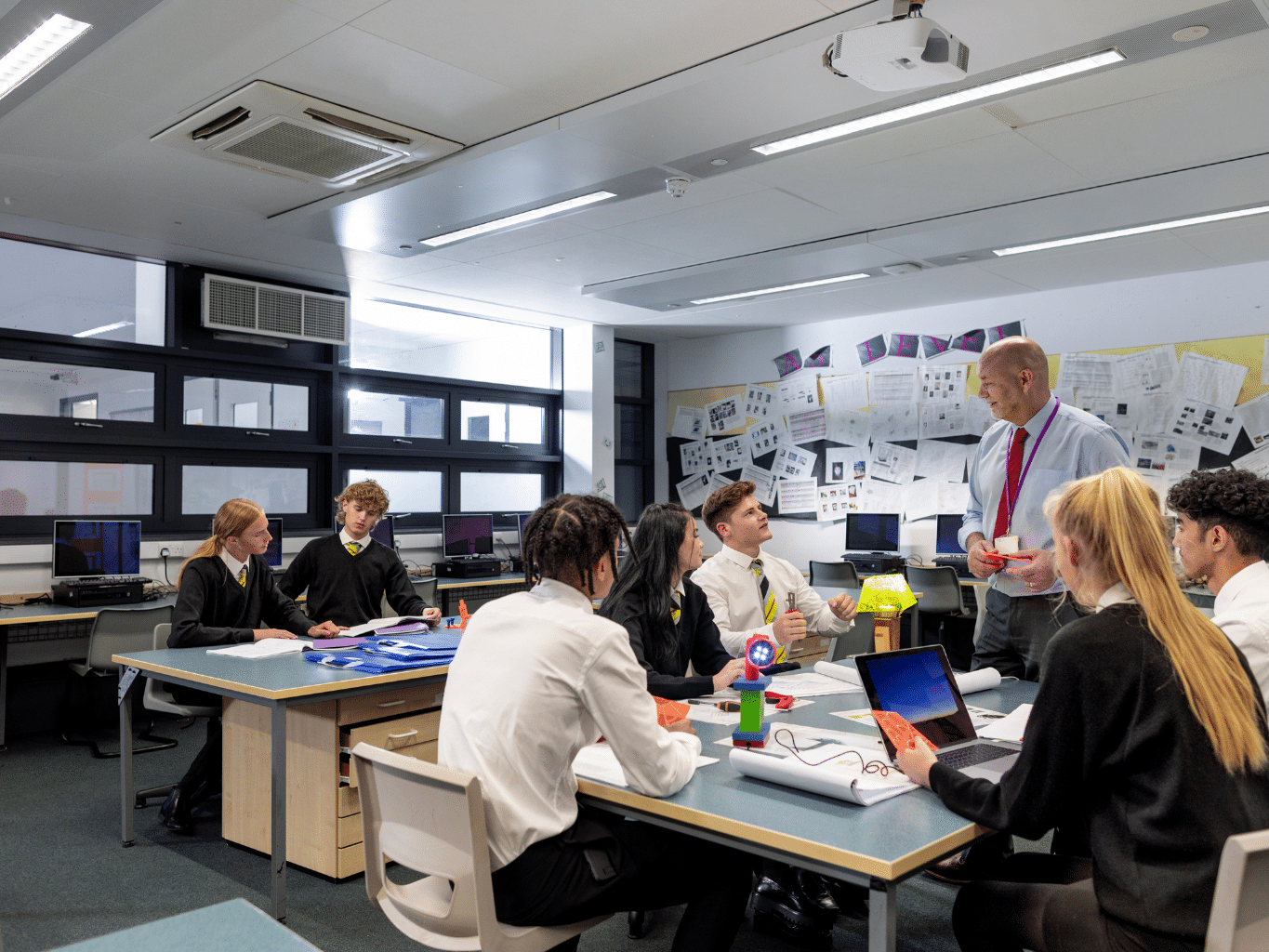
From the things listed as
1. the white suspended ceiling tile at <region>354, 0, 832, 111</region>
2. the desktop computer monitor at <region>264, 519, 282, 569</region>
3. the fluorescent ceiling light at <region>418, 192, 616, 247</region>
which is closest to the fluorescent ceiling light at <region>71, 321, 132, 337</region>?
the desktop computer monitor at <region>264, 519, 282, 569</region>

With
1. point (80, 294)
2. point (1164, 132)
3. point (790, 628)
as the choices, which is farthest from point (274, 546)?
point (1164, 132)

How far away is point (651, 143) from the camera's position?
3842 mm

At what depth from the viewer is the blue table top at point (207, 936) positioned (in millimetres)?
1102

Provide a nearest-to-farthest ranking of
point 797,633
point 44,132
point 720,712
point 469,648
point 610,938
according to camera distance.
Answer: point 469,648
point 720,712
point 610,938
point 797,633
point 44,132

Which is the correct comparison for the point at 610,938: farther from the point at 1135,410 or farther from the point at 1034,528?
the point at 1135,410

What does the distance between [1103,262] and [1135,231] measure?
0.77 m

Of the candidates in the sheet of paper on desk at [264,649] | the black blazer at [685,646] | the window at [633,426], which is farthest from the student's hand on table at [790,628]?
the window at [633,426]

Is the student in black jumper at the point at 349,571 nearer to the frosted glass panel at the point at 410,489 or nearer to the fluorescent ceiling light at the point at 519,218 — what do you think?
the fluorescent ceiling light at the point at 519,218

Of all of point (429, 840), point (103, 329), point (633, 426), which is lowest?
point (429, 840)

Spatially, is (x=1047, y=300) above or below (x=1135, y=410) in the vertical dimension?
above

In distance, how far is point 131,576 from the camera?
17.6ft

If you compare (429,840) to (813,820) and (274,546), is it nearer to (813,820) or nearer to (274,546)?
(813,820)

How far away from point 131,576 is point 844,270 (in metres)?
4.60

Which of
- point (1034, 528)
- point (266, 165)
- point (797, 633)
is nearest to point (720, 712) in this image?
point (797, 633)
